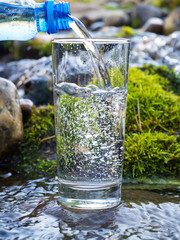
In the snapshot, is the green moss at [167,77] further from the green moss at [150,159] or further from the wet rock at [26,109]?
the wet rock at [26,109]

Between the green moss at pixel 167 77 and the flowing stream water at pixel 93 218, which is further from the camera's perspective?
the green moss at pixel 167 77

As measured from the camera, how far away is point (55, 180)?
2492 millimetres

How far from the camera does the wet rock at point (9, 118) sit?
8.78ft

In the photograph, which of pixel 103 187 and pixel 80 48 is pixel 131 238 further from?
pixel 80 48

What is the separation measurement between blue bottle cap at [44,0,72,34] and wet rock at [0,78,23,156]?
106 cm

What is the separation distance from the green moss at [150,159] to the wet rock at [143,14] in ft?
42.0

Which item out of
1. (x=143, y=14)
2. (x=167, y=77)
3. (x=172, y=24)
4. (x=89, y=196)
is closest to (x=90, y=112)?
(x=89, y=196)

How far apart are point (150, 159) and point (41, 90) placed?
6.27ft

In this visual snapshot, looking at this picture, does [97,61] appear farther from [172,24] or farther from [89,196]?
[172,24]

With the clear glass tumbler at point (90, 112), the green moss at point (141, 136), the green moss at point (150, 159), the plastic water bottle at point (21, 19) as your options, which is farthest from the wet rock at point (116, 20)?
the clear glass tumbler at point (90, 112)

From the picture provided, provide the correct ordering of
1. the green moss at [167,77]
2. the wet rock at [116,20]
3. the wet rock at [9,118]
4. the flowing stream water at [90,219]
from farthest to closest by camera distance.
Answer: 1. the wet rock at [116,20]
2. the green moss at [167,77]
3. the wet rock at [9,118]
4. the flowing stream water at [90,219]

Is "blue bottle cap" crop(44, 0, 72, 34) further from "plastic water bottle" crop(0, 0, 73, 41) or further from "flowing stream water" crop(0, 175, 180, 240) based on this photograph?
"flowing stream water" crop(0, 175, 180, 240)

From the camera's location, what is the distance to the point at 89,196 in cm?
178

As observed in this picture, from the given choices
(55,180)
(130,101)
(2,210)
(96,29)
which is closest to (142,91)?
(130,101)
